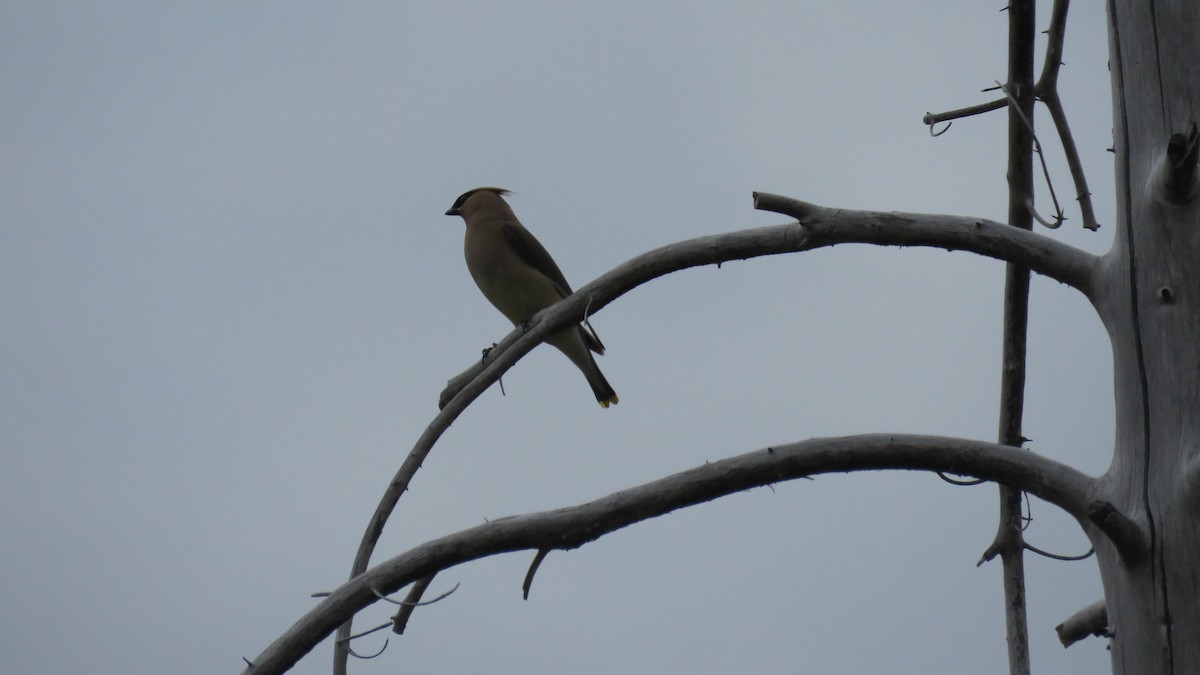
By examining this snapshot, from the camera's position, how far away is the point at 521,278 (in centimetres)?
554

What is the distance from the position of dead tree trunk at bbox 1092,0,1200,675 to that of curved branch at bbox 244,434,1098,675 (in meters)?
0.11

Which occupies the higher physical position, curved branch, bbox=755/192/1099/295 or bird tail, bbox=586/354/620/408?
bird tail, bbox=586/354/620/408

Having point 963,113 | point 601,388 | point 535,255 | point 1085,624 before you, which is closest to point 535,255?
point 535,255

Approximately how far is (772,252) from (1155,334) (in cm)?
74

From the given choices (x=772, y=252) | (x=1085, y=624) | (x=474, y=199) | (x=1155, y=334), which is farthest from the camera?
(x=474, y=199)

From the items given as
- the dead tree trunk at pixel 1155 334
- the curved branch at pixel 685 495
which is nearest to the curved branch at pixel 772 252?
the dead tree trunk at pixel 1155 334

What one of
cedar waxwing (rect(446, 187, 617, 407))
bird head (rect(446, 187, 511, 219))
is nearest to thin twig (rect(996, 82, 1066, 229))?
cedar waxwing (rect(446, 187, 617, 407))

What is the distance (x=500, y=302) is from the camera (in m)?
5.60

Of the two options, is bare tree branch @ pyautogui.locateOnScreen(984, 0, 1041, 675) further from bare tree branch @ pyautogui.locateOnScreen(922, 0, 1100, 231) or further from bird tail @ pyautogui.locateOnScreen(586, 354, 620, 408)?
bird tail @ pyautogui.locateOnScreen(586, 354, 620, 408)

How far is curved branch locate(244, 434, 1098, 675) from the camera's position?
2.02 metres

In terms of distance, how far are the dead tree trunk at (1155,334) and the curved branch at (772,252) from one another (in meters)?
0.13

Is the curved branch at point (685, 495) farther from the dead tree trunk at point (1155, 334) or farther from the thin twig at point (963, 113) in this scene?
the thin twig at point (963, 113)

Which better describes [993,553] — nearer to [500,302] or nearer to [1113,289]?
[1113,289]

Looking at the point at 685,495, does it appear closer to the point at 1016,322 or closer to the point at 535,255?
the point at 1016,322
